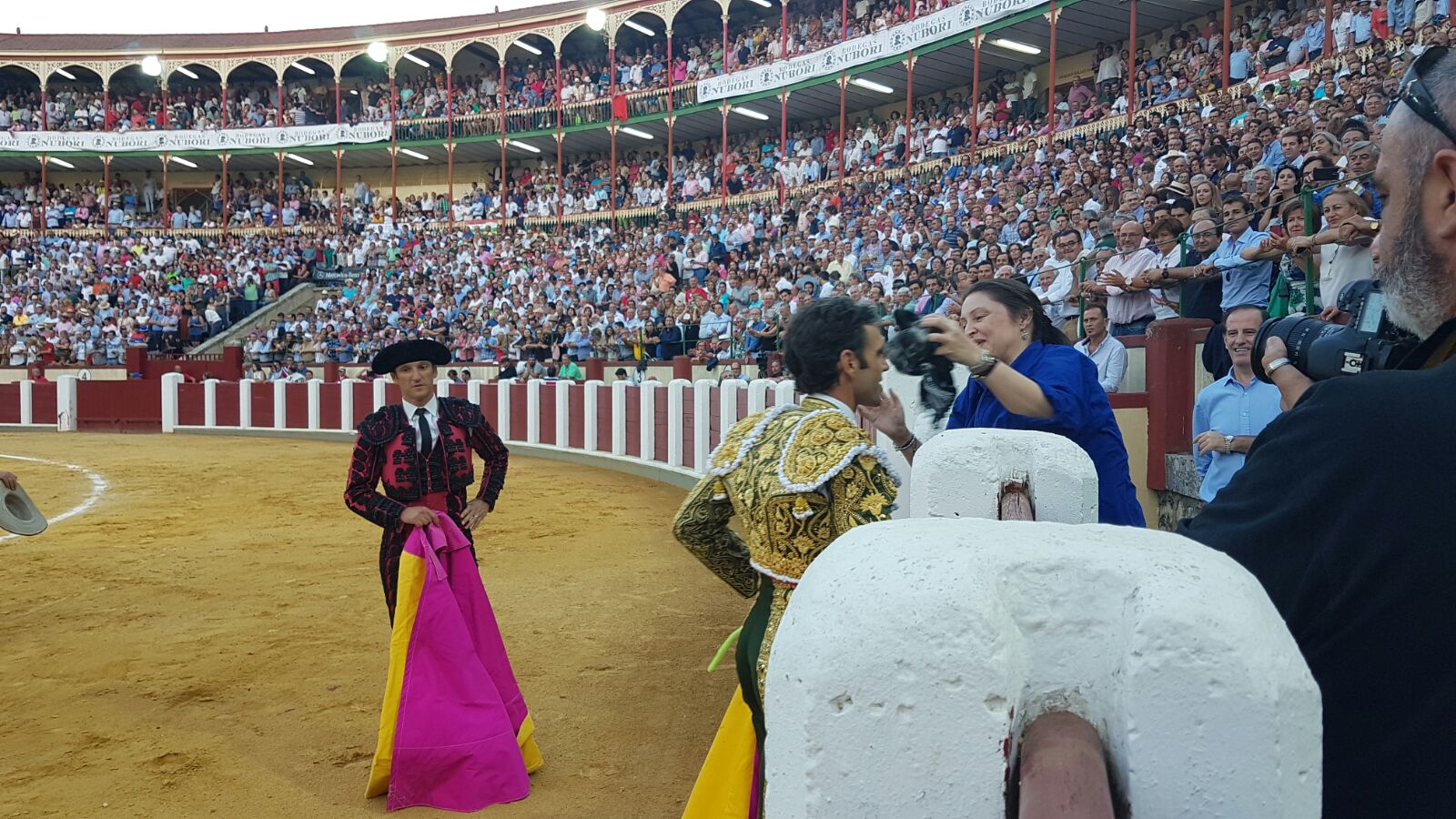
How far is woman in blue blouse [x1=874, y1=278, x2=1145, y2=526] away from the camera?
Result: 218cm

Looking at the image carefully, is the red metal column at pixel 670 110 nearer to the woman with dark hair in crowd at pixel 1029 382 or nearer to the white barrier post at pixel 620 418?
the white barrier post at pixel 620 418

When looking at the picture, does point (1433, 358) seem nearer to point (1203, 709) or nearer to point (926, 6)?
point (1203, 709)

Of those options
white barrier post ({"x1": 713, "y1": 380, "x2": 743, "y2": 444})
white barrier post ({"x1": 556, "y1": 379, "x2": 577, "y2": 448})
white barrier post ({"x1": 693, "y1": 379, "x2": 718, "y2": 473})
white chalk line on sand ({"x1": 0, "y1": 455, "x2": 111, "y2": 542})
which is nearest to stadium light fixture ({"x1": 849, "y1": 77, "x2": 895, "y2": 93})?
white barrier post ({"x1": 556, "y1": 379, "x2": 577, "y2": 448})

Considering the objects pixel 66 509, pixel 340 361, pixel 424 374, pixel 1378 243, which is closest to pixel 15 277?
pixel 340 361

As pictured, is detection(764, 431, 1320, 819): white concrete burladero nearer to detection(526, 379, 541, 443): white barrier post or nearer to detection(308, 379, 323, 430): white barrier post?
detection(526, 379, 541, 443): white barrier post

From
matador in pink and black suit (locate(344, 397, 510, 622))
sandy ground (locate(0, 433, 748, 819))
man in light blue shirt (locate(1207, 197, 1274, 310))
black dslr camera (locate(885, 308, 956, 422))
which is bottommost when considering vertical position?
sandy ground (locate(0, 433, 748, 819))

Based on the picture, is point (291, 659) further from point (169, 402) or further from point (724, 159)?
point (724, 159)

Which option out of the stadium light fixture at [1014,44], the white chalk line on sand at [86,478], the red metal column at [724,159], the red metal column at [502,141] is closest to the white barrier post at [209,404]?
the white chalk line on sand at [86,478]

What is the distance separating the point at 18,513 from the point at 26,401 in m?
20.2

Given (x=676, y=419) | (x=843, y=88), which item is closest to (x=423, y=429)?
(x=676, y=419)

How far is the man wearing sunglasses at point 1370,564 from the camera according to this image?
776 mm

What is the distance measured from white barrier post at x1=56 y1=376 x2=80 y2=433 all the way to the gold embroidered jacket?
909 inches

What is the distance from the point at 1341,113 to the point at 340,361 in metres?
19.3

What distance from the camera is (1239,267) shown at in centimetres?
525
